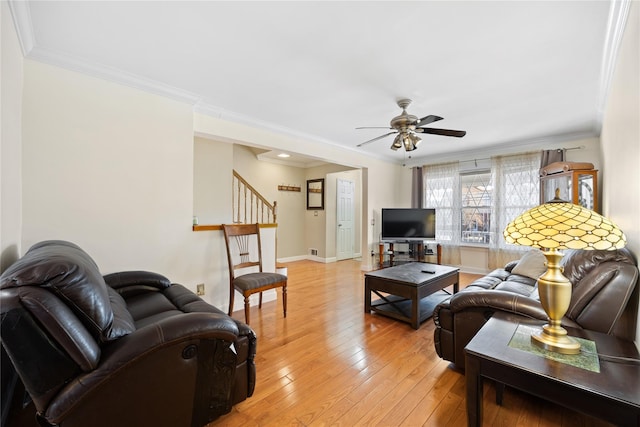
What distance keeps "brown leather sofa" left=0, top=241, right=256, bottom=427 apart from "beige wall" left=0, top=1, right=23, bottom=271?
77cm

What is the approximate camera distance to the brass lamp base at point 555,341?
1.20 metres

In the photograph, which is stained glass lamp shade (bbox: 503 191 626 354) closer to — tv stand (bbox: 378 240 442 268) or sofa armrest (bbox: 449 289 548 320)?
sofa armrest (bbox: 449 289 548 320)

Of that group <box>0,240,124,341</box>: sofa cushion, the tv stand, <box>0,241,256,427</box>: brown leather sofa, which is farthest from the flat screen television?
<box>0,240,124,341</box>: sofa cushion

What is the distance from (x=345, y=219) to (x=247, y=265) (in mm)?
4081

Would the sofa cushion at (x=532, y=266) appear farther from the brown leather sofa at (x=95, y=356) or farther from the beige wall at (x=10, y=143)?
the beige wall at (x=10, y=143)

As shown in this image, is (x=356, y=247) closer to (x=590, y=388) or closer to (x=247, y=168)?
(x=247, y=168)

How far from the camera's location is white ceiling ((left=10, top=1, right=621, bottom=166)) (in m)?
1.69

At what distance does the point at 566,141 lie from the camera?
14.3 ft

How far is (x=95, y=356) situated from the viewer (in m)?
1.09

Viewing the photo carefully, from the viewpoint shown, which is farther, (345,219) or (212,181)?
(345,219)

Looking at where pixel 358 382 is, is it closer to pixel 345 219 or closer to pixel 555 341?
pixel 555 341

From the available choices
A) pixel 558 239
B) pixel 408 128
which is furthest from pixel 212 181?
pixel 558 239

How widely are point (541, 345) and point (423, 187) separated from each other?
494cm

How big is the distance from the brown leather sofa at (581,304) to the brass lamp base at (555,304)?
338mm
